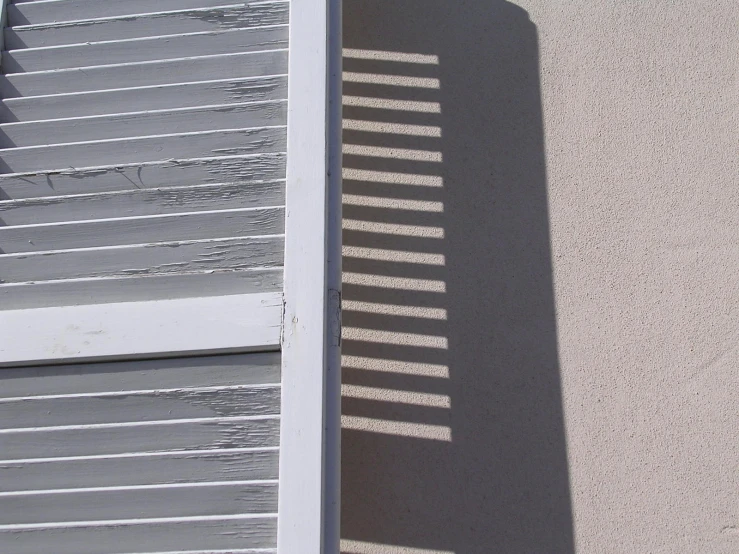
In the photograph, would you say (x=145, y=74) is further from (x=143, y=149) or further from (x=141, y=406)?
(x=141, y=406)

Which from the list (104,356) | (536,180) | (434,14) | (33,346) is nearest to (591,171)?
(536,180)

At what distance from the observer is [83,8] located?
2004 millimetres

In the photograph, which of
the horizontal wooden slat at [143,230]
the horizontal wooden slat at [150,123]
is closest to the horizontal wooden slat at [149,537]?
the horizontal wooden slat at [143,230]

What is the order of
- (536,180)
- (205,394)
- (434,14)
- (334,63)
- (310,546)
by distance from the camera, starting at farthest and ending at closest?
(434,14), (536,180), (334,63), (205,394), (310,546)

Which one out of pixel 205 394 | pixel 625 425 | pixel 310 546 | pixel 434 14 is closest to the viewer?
pixel 310 546

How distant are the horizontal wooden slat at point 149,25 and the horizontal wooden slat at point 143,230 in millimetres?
606

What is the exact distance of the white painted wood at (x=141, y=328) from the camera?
1.60m

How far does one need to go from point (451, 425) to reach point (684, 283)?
0.90 m

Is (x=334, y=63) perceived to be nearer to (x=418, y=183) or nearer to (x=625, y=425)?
(x=418, y=183)

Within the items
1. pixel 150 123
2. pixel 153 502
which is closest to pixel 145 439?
A: pixel 153 502

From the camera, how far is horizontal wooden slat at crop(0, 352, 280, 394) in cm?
161

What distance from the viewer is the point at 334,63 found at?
183 cm

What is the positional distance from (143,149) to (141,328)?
1.72 ft

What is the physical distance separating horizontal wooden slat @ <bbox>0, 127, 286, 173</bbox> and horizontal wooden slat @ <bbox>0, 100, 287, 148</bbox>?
1.3 inches
